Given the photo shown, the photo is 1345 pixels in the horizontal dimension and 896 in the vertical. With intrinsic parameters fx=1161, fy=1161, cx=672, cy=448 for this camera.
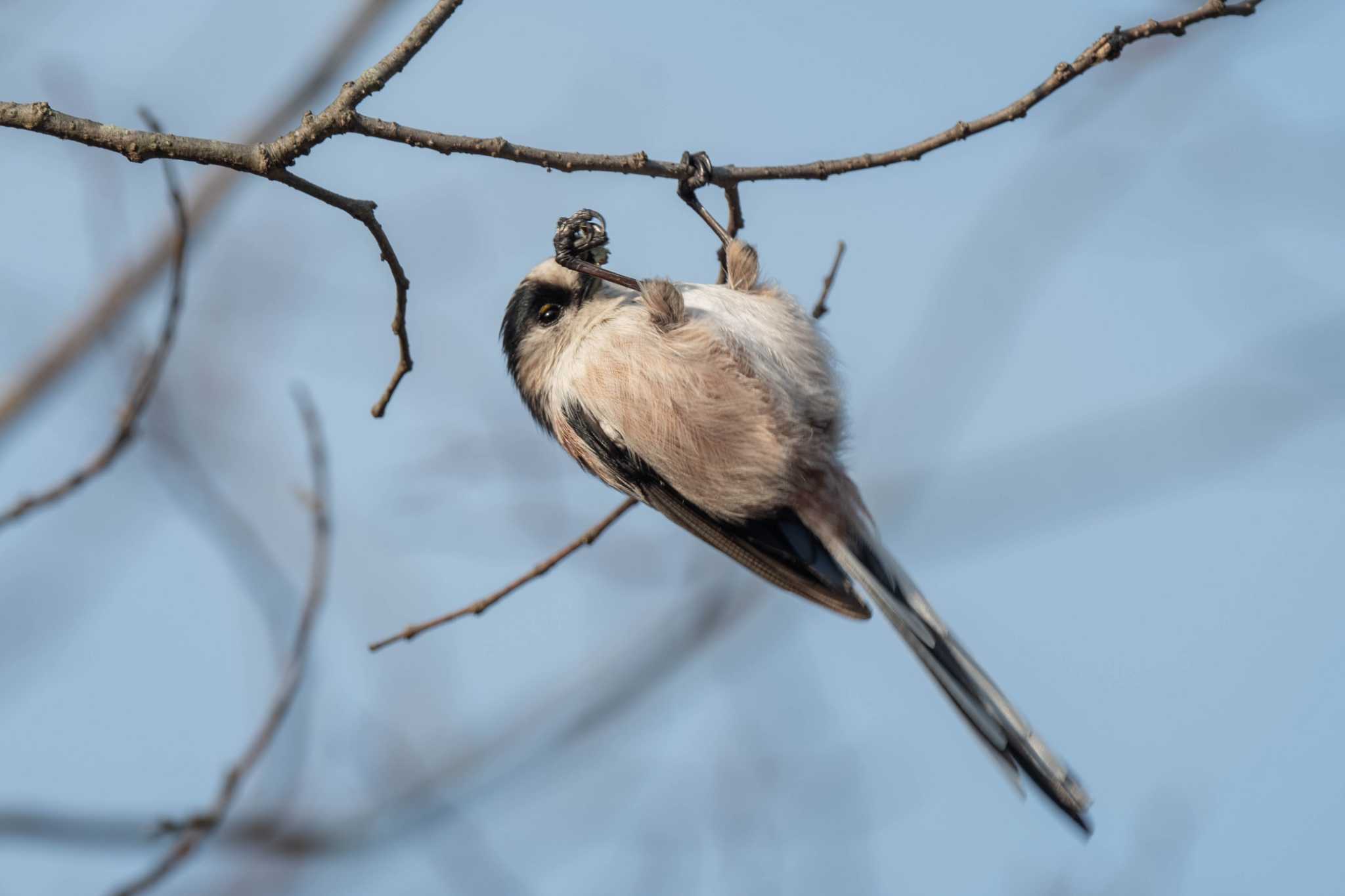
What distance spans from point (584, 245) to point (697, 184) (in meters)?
0.67

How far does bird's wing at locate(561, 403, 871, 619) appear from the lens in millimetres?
3264

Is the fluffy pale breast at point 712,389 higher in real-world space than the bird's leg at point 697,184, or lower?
lower

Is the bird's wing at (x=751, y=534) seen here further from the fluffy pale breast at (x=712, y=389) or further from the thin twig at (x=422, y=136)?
the thin twig at (x=422, y=136)

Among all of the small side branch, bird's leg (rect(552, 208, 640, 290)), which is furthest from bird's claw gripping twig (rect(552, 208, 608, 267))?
the small side branch

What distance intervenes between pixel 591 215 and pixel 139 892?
2.07m

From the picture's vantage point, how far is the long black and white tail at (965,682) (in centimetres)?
260

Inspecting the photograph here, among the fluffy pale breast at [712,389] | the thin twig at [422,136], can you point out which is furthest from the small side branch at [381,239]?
the fluffy pale breast at [712,389]

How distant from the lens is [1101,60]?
7.61ft

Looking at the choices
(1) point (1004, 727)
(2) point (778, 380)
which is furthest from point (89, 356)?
(1) point (1004, 727)

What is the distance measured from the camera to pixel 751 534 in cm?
340

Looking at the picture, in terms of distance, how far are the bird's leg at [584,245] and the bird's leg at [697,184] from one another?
261 millimetres

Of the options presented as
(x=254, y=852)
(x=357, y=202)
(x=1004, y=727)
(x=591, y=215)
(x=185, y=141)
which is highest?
(x=185, y=141)

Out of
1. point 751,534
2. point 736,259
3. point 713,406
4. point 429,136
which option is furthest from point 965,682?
point 429,136

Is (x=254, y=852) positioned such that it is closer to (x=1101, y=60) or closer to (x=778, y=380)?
(x=778, y=380)
